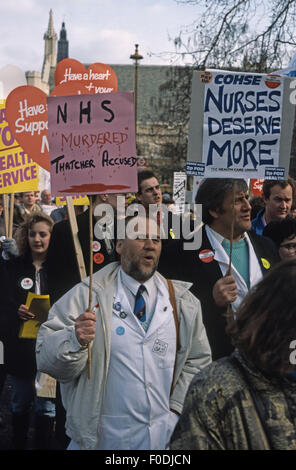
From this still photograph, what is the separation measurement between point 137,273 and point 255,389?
52.1 inches

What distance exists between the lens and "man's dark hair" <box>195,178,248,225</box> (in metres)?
3.87

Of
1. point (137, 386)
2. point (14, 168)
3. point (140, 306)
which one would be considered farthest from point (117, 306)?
point (14, 168)

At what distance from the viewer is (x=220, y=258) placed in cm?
372

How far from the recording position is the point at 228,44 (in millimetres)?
8852

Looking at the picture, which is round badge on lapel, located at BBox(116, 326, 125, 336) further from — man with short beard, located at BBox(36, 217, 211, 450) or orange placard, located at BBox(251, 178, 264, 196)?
orange placard, located at BBox(251, 178, 264, 196)

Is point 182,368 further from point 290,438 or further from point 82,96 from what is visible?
point 82,96

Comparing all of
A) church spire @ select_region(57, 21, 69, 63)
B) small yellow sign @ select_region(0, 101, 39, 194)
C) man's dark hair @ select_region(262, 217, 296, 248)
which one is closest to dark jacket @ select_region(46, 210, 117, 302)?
man's dark hair @ select_region(262, 217, 296, 248)

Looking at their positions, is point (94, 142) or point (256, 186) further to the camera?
point (256, 186)

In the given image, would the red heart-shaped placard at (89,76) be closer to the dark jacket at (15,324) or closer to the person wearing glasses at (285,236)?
the dark jacket at (15,324)

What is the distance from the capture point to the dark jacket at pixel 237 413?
1.71 m

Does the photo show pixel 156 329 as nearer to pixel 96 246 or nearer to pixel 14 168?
pixel 96 246

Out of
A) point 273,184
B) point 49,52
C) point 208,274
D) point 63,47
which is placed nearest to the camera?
point 208,274

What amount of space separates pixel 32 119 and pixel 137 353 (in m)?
3.51

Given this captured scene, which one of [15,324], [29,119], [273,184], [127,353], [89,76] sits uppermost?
[89,76]
